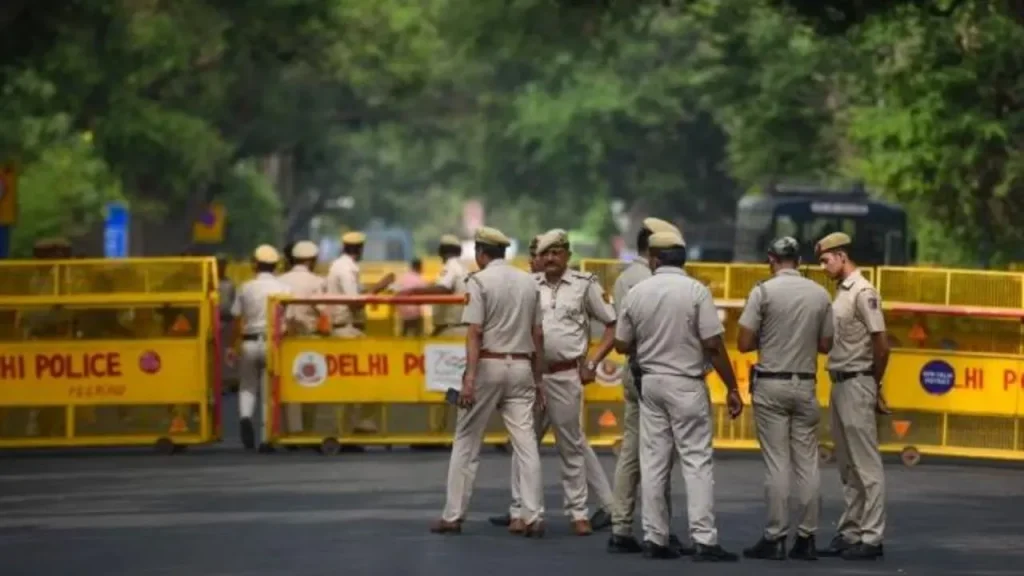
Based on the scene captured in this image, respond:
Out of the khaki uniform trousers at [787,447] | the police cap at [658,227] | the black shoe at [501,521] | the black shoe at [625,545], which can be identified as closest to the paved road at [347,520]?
the black shoe at [625,545]

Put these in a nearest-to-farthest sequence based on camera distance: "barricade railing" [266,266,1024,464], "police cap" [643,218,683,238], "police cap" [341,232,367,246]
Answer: "police cap" [643,218,683,238]
"barricade railing" [266,266,1024,464]
"police cap" [341,232,367,246]

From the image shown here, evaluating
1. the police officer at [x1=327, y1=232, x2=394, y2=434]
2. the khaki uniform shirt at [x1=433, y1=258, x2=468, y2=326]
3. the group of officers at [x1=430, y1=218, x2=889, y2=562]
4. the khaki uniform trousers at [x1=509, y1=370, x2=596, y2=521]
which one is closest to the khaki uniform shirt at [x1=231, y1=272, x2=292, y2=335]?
the police officer at [x1=327, y1=232, x2=394, y2=434]

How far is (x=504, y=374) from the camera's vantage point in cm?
1850

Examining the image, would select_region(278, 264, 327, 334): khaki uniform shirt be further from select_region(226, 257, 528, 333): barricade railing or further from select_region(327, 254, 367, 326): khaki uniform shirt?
select_region(226, 257, 528, 333): barricade railing

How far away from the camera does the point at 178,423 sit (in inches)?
1086

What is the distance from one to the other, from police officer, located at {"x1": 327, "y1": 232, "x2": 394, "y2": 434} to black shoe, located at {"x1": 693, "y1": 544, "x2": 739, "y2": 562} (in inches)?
403

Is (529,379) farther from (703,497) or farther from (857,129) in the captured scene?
(857,129)

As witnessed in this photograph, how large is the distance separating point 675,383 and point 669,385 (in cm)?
3

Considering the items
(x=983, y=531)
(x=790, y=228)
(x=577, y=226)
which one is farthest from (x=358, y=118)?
(x=983, y=531)

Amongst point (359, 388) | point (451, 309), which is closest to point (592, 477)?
point (359, 388)

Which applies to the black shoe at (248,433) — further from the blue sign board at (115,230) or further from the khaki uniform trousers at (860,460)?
the blue sign board at (115,230)

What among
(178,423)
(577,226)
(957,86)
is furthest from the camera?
(577,226)

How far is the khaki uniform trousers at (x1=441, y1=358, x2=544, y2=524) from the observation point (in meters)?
18.5

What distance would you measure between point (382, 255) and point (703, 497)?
98.4 m
